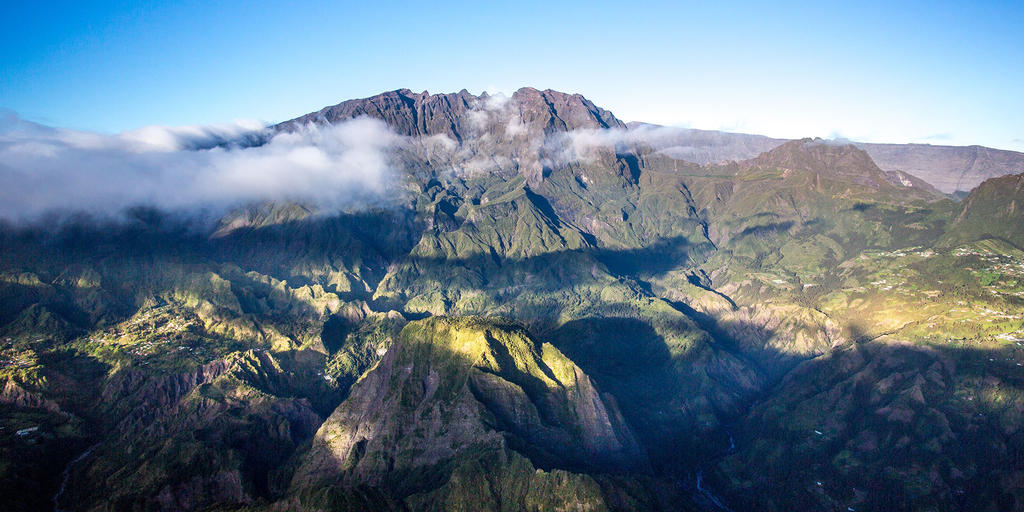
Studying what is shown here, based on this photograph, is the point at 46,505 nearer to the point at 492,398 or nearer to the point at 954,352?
the point at 492,398

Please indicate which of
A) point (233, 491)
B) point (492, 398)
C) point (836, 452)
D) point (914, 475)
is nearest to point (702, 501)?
point (836, 452)

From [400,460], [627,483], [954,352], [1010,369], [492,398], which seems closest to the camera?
[627,483]

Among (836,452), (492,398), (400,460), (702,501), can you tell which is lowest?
(702,501)

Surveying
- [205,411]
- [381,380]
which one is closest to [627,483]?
[381,380]

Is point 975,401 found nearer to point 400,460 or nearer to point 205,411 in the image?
point 400,460

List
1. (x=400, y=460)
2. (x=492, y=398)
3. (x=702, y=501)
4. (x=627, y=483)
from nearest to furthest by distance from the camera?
(x=627, y=483) < (x=400, y=460) < (x=492, y=398) < (x=702, y=501)

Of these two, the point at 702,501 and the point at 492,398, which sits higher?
the point at 492,398

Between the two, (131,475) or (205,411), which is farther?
(205,411)
